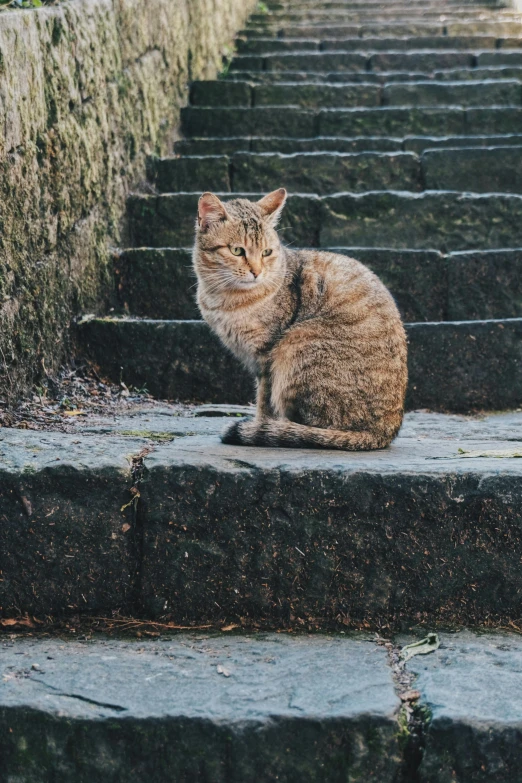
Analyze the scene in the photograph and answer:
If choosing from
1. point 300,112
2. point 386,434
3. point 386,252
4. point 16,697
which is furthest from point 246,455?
point 300,112

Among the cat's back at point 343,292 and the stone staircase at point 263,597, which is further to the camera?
the cat's back at point 343,292

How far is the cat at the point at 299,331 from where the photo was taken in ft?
10.4

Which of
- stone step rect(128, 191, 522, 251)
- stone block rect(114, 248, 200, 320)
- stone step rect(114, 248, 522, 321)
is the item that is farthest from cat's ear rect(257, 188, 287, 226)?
stone step rect(128, 191, 522, 251)

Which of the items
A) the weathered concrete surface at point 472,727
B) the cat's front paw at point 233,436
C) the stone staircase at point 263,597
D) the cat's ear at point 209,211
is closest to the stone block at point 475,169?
the stone staircase at point 263,597

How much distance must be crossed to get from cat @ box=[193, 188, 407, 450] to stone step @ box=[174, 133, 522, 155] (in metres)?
2.51

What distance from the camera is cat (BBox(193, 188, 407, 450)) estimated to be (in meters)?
3.16

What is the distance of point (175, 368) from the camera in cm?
416

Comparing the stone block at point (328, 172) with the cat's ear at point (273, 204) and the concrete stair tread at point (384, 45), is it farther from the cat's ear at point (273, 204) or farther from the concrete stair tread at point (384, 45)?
the concrete stair tread at point (384, 45)

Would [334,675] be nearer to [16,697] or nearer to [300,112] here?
[16,697]

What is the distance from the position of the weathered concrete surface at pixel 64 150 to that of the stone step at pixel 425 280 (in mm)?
304

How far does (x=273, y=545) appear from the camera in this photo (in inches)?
98.0

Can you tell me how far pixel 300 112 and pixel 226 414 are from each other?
3.84 metres

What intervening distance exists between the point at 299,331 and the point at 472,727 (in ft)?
5.81

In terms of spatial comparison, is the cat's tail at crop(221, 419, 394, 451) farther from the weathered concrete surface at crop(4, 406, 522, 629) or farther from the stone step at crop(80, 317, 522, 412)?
the stone step at crop(80, 317, 522, 412)
